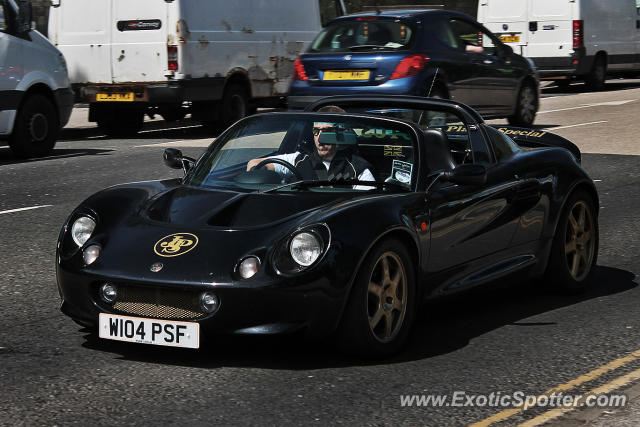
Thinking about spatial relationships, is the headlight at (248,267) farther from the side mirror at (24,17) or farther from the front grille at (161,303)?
the side mirror at (24,17)

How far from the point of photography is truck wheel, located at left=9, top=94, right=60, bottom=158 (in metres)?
15.2

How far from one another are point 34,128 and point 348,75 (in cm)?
398

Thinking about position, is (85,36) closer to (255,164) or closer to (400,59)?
(400,59)

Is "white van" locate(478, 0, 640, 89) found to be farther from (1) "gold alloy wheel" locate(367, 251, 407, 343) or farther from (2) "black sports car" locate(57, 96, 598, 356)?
(1) "gold alloy wheel" locate(367, 251, 407, 343)

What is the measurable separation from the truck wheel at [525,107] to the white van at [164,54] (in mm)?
4006

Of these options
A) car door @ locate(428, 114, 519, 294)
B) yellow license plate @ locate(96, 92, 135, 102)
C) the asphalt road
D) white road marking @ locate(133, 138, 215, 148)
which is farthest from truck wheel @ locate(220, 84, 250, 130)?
car door @ locate(428, 114, 519, 294)

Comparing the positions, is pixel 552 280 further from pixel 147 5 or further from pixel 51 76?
pixel 147 5

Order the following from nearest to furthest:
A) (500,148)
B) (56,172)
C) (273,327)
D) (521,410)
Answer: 1. (521,410)
2. (273,327)
3. (500,148)
4. (56,172)

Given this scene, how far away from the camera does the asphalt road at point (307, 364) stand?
489cm

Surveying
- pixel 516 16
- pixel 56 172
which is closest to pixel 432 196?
pixel 56 172

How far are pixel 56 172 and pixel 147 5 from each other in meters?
4.78

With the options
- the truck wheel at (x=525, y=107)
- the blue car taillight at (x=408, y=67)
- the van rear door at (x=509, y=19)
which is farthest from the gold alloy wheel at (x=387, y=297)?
the van rear door at (x=509, y=19)

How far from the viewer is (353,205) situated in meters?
5.75

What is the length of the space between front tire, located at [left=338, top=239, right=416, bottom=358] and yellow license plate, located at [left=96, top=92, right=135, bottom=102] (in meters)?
12.5
